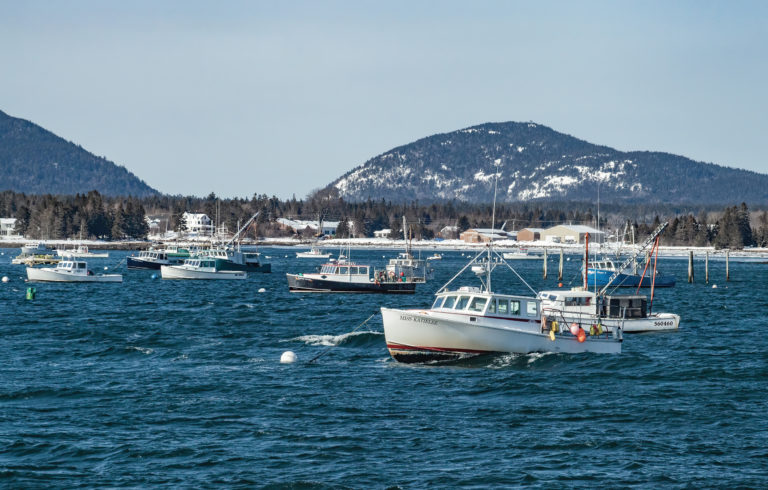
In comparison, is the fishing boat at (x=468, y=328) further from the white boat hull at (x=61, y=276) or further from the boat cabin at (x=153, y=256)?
the boat cabin at (x=153, y=256)

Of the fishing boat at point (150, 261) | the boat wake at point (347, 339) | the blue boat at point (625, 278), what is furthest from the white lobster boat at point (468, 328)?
the fishing boat at point (150, 261)

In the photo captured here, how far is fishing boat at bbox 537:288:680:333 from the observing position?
56.3 metres

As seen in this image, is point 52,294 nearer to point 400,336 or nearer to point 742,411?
point 400,336

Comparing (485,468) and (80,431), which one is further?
(80,431)

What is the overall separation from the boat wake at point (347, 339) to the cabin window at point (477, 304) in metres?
9.93

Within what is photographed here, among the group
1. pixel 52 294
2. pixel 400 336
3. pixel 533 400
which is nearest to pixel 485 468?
pixel 533 400

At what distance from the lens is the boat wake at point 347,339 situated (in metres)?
52.9

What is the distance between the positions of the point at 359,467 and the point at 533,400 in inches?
449

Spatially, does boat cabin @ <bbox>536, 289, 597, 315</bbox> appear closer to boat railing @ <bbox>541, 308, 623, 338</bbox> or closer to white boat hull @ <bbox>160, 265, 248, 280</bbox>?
boat railing @ <bbox>541, 308, 623, 338</bbox>

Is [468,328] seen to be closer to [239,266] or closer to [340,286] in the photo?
[340,286]

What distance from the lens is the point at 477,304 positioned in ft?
145

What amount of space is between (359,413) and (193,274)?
95.7 meters

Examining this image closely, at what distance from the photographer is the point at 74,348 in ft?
167

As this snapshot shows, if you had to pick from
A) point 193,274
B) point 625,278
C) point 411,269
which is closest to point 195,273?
point 193,274
